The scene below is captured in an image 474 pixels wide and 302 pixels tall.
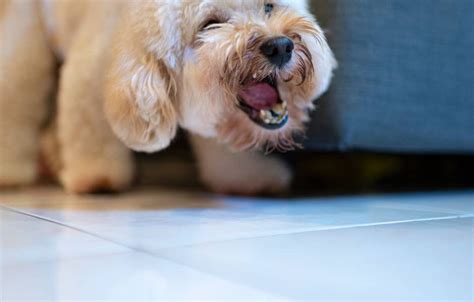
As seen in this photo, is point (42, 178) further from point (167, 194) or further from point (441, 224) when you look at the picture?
point (441, 224)

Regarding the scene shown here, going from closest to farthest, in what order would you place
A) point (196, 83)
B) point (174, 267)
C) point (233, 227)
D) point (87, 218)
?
point (174, 267) → point (233, 227) → point (87, 218) → point (196, 83)

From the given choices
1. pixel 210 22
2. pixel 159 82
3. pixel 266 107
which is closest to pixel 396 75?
pixel 266 107

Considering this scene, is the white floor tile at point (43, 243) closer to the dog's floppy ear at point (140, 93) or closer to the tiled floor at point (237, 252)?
the tiled floor at point (237, 252)

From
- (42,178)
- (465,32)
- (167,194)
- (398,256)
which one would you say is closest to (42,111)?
(42,178)

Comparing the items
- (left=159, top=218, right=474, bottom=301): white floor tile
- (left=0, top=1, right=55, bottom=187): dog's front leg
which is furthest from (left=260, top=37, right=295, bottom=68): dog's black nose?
(left=0, top=1, right=55, bottom=187): dog's front leg

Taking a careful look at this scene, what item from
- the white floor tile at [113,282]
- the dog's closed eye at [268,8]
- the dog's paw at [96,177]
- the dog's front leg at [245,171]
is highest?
the dog's closed eye at [268,8]

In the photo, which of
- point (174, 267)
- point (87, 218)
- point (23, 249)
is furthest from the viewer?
point (87, 218)

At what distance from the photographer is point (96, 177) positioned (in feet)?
5.98

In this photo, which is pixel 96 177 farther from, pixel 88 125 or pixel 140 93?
pixel 140 93

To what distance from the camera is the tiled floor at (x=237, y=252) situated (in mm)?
755

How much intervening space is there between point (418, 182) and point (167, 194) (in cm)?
100

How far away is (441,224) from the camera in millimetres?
1226

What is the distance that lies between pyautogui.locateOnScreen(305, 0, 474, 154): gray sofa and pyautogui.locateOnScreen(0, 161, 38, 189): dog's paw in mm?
949

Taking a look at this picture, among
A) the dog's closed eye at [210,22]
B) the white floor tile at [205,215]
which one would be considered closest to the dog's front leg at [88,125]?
the white floor tile at [205,215]
